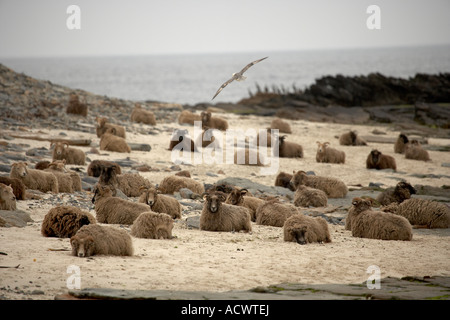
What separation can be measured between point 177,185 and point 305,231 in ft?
19.1

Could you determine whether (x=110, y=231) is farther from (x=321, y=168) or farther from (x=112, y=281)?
(x=321, y=168)

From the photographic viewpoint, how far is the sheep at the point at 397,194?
660 inches

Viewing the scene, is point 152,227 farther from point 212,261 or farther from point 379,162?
point 379,162

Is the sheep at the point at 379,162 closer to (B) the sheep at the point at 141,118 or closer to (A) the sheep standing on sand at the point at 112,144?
(A) the sheep standing on sand at the point at 112,144

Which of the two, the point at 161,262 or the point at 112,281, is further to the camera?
the point at 161,262

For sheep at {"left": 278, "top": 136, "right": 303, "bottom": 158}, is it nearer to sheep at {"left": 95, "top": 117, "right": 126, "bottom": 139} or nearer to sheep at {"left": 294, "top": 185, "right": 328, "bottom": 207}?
sheep at {"left": 95, "top": 117, "right": 126, "bottom": 139}

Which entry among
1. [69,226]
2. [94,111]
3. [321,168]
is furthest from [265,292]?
[94,111]

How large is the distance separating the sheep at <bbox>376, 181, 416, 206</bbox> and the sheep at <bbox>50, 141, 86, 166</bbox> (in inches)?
334

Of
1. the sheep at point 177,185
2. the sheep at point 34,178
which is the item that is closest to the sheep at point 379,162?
the sheep at point 177,185

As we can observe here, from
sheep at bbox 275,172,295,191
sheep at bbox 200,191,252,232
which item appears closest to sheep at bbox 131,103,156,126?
sheep at bbox 275,172,295,191

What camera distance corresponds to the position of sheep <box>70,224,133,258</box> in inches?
378

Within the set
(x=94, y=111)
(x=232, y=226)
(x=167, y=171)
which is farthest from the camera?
(x=94, y=111)

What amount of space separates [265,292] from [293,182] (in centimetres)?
1056

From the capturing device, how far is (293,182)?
18.8m
